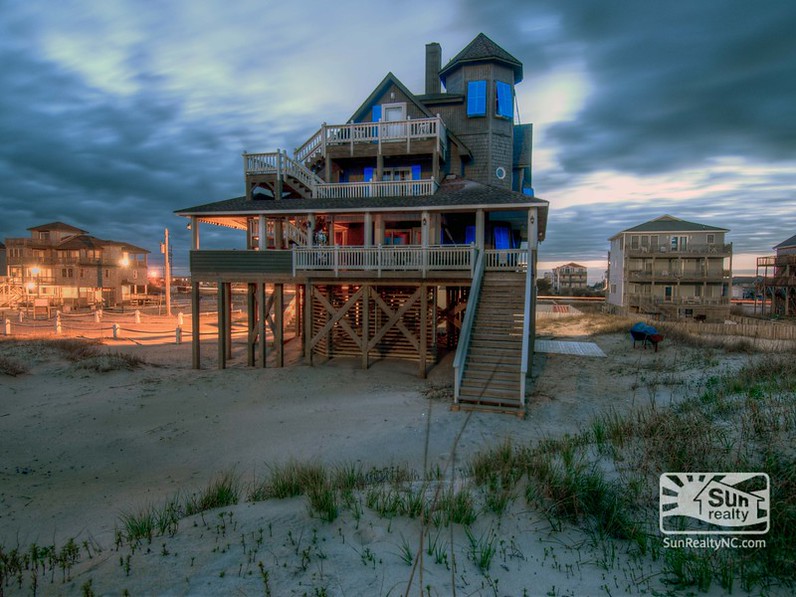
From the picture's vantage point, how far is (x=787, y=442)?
576 centimetres

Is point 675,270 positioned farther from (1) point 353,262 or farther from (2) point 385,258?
(1) point 353,262

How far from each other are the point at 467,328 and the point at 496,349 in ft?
3.64

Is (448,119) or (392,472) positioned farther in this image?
(448,119)

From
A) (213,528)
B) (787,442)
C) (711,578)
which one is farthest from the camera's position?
(787,442)

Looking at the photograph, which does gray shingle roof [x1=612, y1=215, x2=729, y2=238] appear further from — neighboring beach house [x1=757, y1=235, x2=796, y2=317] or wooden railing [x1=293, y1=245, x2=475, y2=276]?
wooden railing [x1=293, y1=245, x2=475, y2=276]

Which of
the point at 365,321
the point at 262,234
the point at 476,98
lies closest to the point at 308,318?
the point at 365,321

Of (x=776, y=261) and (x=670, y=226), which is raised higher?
(x=670, y=226)

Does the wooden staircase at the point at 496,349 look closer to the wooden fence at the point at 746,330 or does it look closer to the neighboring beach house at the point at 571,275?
the wooden fence at the point at 746,330

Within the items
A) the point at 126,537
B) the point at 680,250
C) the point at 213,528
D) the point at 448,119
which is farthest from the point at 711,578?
the point at 680,250

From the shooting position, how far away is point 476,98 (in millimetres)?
22375

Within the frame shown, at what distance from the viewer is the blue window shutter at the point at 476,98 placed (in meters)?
22.3

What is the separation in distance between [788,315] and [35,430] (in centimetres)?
6057

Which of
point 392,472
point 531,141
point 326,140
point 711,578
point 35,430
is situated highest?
point 531,141

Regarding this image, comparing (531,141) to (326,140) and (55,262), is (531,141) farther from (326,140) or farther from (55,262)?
(55,262)
